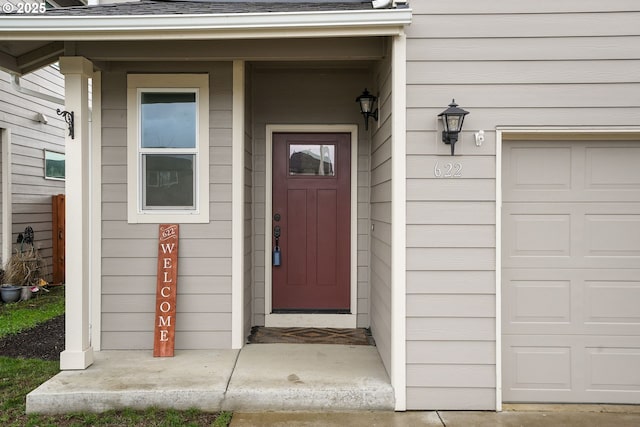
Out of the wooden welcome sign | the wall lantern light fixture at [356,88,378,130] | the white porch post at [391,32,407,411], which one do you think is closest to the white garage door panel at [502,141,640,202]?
the white porch post at [391,32,407,411]

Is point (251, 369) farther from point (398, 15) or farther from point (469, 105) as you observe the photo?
point (398, 15)

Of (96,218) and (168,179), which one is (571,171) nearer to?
(168,179)

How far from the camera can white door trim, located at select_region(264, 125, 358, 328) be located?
444 centimetres

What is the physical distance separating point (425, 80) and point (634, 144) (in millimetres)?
1461

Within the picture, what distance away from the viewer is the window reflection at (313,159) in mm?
4516

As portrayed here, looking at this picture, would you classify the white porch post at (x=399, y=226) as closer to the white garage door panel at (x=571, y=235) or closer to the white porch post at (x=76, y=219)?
the white garage door panel at (x=571, y=235)

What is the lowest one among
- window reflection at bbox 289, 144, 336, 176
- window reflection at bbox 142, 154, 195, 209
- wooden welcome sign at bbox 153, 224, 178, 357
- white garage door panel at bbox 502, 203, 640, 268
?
wooden welcome sign at bbox 153, 224, 178, 357

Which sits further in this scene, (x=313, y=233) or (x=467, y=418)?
(x=313, y=233)

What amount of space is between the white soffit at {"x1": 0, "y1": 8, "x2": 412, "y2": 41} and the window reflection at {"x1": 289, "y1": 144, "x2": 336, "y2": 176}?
1.65 metres

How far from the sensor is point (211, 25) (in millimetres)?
2895

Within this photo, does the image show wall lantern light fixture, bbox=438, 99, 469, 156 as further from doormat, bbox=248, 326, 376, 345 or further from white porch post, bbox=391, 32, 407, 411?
doormat, bbox=248, 326, 376, 345

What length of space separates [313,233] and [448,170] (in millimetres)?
1854

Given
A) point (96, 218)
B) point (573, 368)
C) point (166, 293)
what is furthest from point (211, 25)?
point (573, 368)

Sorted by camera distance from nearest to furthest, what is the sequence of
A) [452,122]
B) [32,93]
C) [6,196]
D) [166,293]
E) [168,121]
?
[452,122]
[166,293]
[168,121]
[32,93]
[6,196]
